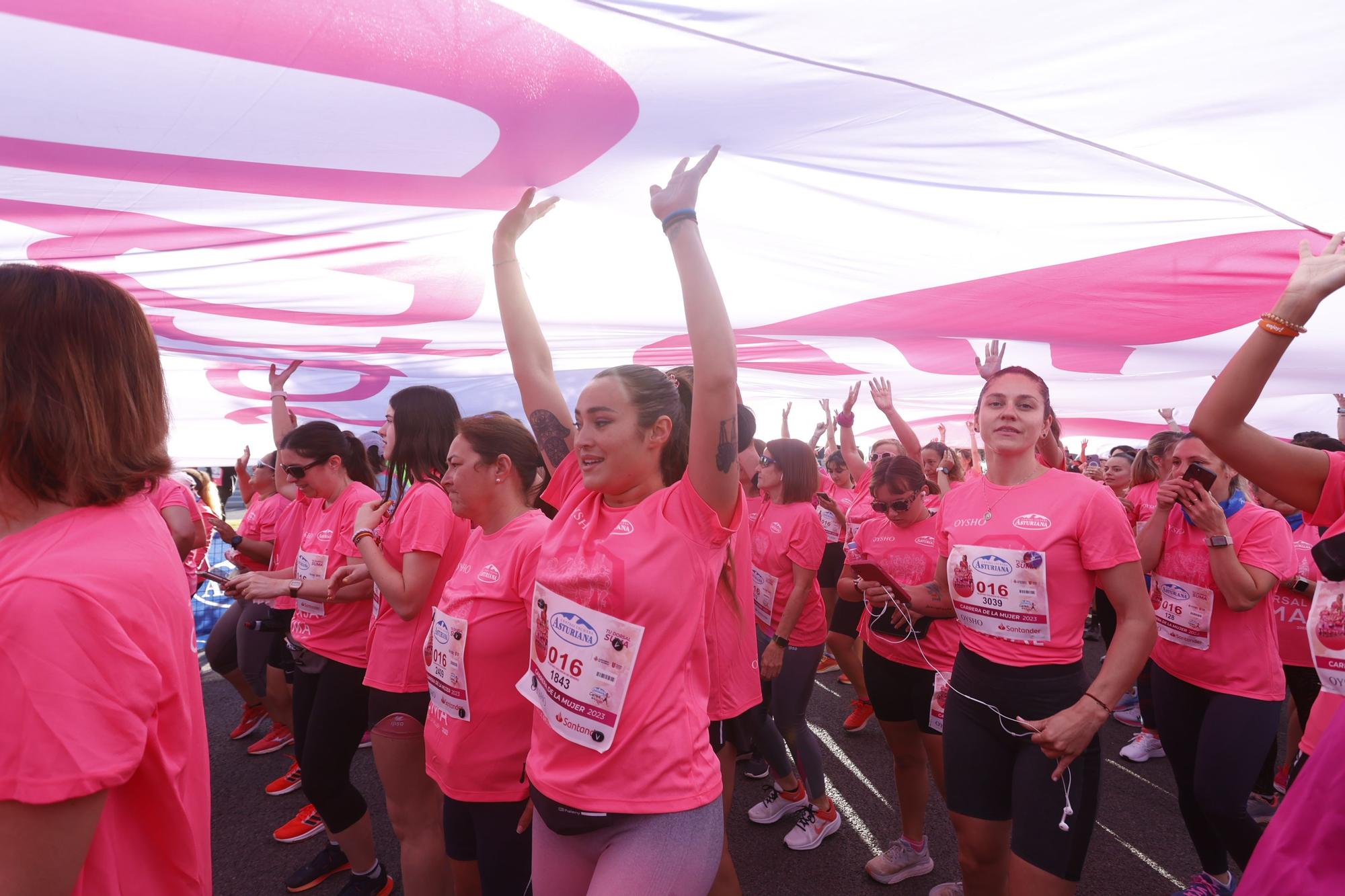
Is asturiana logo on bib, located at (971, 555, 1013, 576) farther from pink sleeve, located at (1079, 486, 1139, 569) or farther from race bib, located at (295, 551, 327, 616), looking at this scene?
race bib, located at (295, 551, 327, 616)

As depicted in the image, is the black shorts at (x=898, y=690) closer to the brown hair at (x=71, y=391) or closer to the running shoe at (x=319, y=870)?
the running shoe at (x=319, y=870)

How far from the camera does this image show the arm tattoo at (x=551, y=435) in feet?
6.95

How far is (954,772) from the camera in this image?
238cm

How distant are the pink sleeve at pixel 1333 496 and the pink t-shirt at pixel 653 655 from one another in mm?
1379

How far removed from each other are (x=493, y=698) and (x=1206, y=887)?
118 inches

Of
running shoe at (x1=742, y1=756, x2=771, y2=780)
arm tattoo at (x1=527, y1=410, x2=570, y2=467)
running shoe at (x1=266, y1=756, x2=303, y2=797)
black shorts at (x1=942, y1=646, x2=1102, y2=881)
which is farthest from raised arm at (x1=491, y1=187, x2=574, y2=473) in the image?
running shoe at (x1=266, y1=756, x2=303, y2=797)

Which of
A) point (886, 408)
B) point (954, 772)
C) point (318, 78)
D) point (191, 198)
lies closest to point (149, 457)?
point (318, 78)

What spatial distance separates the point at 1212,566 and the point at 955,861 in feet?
5.92

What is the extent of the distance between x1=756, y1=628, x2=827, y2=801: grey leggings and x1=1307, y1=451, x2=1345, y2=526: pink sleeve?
2.35m

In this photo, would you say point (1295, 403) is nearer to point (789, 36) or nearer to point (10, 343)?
point (789, 36)

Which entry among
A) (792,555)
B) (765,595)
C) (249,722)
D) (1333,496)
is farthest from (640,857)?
(249,722)

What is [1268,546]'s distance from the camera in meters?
3.03

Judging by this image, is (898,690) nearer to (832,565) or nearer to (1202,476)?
(1202,476)

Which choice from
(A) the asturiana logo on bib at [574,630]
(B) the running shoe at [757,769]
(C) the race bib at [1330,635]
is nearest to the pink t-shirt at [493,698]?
(A) the asturiana logo on bib at [574,630]
